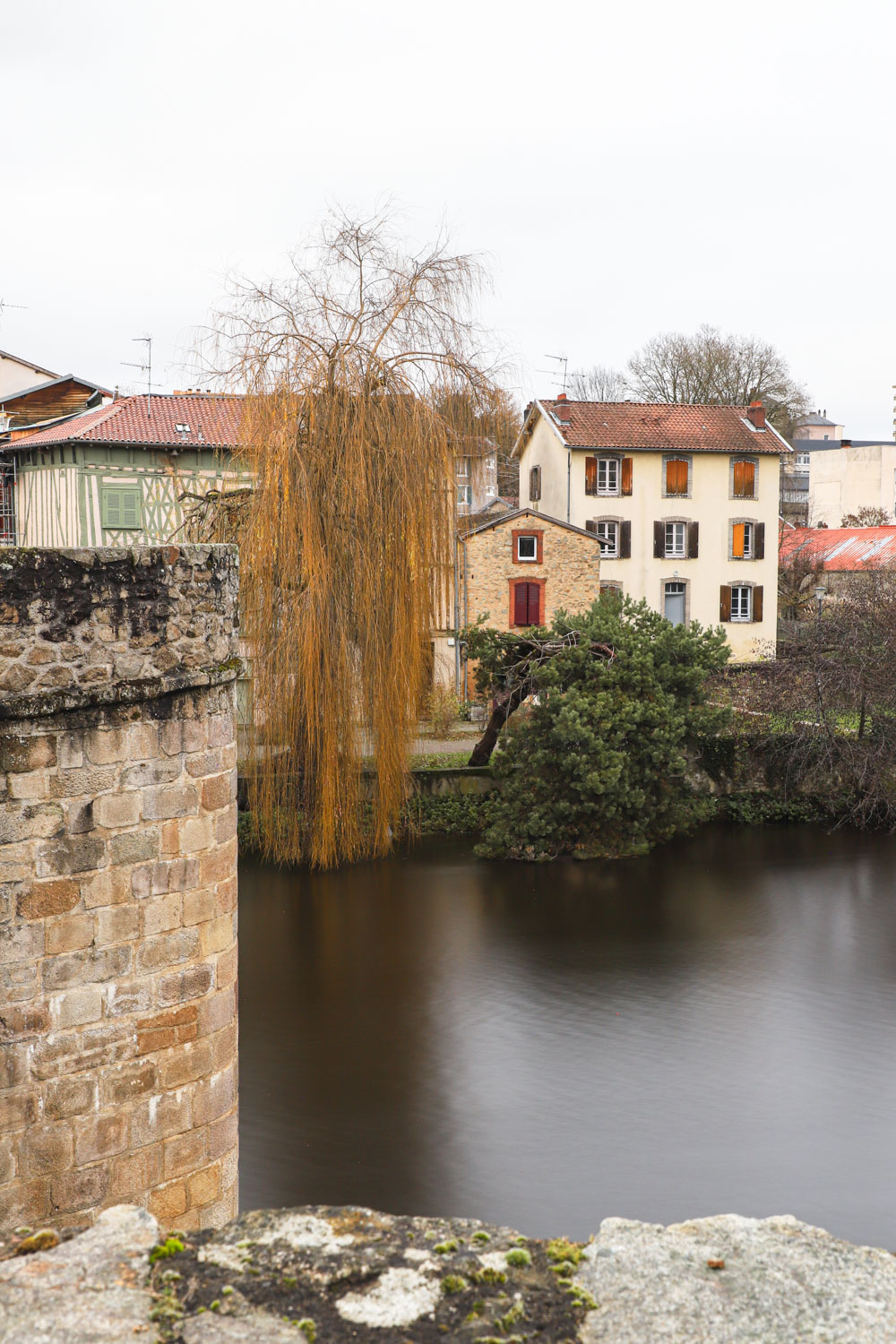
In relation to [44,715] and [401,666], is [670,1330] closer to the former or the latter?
[44,715]

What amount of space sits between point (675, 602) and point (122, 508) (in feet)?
55.1

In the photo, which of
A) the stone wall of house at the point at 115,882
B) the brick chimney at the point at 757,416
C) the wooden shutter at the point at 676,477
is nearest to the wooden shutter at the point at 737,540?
the wooden shutter at the point at 676,477

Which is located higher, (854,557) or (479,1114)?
(854,557)

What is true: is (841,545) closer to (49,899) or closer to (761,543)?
(761,543)

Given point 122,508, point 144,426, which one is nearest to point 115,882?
point 122,508

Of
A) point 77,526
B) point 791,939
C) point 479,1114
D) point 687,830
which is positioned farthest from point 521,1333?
point 77,526

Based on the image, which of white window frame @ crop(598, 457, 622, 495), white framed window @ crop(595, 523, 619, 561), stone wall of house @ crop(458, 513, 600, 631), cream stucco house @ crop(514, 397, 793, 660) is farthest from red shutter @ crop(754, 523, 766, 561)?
stone wall of house @ crop(458, 513, 600, 631)

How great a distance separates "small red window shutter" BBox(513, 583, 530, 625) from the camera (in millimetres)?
30266

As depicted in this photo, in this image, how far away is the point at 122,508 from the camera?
2431 centimetres

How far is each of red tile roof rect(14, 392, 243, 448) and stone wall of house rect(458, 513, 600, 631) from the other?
287 inches

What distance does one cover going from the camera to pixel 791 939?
16672mm

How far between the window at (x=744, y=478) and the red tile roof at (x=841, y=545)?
5.38 meters

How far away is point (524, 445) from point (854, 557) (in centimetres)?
1213

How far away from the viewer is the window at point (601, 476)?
3334 centimetres
